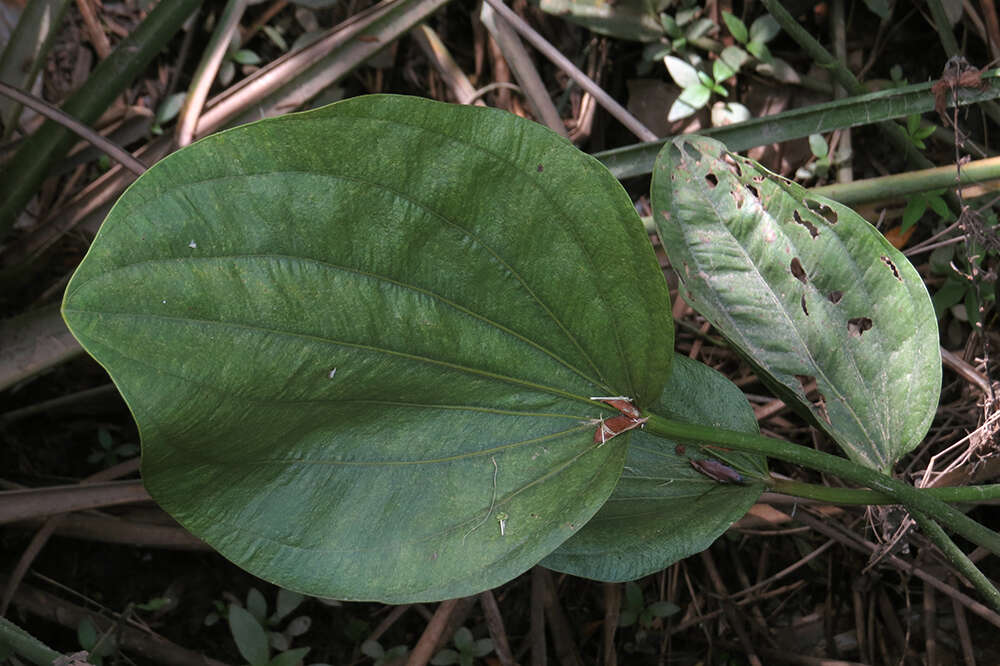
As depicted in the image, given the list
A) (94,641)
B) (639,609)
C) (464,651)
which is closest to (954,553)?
(639,609)

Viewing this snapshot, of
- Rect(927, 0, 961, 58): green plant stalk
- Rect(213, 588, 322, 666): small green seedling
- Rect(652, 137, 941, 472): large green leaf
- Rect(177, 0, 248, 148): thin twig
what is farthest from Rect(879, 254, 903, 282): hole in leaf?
Rect(177, 0, 248, 148): thin twig

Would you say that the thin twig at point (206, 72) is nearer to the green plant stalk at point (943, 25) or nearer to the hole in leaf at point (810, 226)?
the hole in leaf at point (810, 226)

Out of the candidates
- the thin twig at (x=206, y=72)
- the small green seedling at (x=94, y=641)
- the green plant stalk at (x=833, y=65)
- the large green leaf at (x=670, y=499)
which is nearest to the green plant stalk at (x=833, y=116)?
the green plant stalk at (x=833, y=65)

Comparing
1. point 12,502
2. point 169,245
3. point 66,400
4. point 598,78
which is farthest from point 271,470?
point 598,78

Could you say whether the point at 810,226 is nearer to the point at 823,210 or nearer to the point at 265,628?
the point at 823,210

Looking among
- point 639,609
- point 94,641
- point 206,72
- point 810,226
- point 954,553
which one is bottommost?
point 639,609

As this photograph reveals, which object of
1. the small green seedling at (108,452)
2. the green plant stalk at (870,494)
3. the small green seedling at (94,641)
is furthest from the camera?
the small green seedling at (108,452)
